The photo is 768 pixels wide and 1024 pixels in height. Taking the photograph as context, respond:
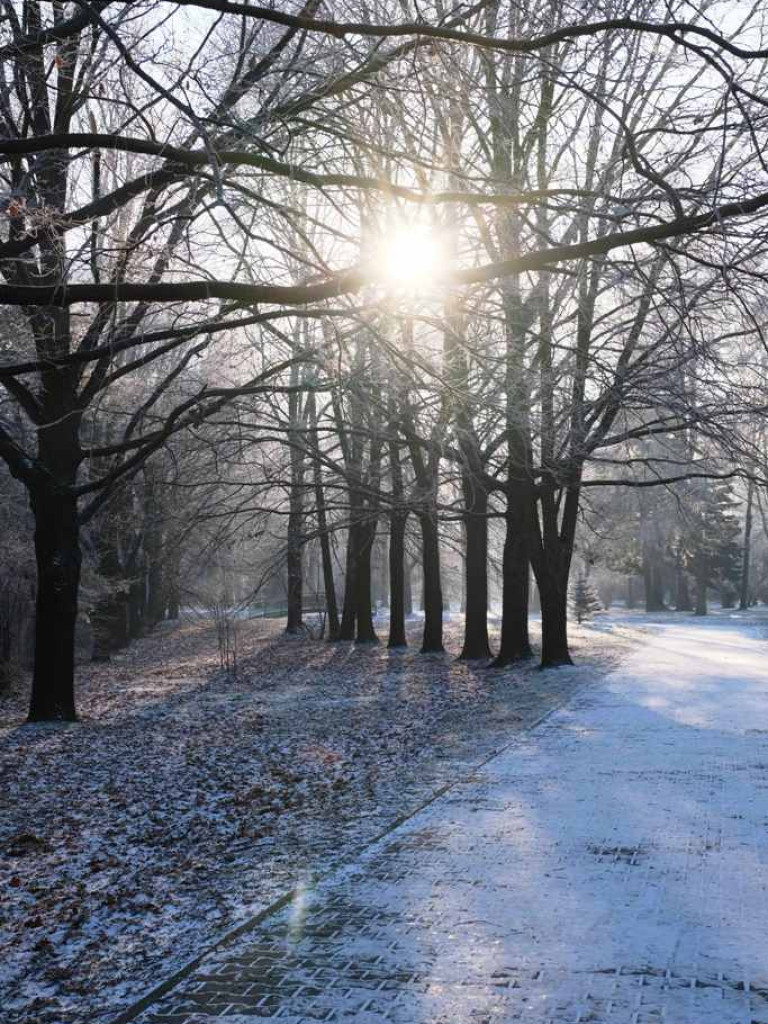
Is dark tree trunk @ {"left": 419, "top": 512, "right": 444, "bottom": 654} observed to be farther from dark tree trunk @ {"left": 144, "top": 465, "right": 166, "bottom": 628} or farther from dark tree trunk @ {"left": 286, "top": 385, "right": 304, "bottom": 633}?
dark tree trunk @ {"left": 144, "top": 465, "right": 166, "bottom": 628}

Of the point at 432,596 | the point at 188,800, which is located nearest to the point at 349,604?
the point at 432,596

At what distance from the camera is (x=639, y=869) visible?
20.8ft

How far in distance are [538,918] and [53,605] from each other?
10.9 meters

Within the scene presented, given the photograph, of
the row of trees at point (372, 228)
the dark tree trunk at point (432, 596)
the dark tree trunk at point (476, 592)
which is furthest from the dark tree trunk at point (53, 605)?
the dark tree trunk at point (432, 596)

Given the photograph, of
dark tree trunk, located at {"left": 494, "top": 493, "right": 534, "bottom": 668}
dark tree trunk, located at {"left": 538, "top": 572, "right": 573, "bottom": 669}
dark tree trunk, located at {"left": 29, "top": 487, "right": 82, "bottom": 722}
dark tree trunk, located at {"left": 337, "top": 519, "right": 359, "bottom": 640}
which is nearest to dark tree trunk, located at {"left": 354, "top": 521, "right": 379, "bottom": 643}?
dark tree trunk, located at {"left": 337, "top": 519, "right": 359, "bottom": 640}

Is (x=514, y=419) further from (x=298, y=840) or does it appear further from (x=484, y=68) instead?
(x=298, y=840)

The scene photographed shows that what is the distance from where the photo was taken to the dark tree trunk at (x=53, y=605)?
14.8 metres

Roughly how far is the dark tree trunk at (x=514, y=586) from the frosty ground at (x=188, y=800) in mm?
2582

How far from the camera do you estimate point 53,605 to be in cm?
1481

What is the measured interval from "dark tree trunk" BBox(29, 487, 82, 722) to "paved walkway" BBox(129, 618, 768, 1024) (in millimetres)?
7396

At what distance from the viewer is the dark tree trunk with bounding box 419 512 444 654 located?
87.9 feet

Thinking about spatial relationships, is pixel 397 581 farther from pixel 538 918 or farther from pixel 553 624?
pixel 538 918

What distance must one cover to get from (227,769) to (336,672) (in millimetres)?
12254

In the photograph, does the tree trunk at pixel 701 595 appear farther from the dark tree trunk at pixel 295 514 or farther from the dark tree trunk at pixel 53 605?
the dark tree trunk at pixel 53 605
